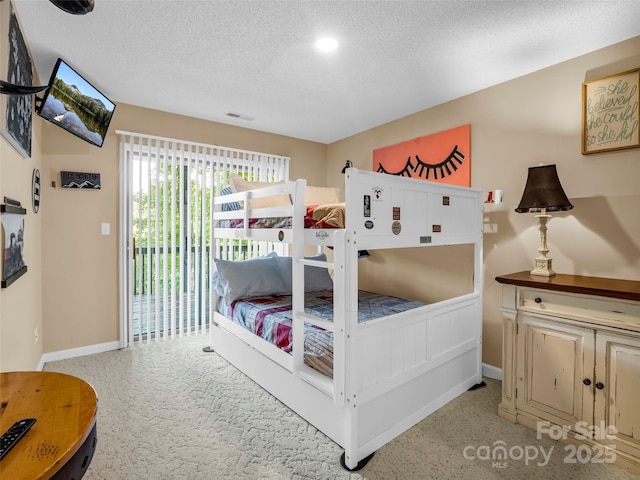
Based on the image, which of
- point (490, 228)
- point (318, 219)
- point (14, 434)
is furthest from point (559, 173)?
point (14, 434)

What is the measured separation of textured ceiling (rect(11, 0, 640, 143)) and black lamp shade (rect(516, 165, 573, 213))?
81 cm

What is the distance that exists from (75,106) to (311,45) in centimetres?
189

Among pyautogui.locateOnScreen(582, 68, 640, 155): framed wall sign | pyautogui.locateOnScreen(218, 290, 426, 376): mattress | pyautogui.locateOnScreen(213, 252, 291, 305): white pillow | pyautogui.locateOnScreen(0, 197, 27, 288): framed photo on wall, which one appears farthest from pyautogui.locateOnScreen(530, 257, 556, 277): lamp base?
pyautogui.locateOnScreen(0, 197, 27, 288): framed photo on wall

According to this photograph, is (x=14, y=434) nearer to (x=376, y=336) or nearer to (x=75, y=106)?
(x=376, y=336)

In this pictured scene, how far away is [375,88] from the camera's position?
2.81 metres

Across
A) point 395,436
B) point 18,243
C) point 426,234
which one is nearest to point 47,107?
point 18,243

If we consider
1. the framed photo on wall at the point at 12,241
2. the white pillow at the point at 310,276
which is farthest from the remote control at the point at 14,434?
the white pillow at the point at 310,276

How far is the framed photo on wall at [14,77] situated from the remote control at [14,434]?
1458 millimetres

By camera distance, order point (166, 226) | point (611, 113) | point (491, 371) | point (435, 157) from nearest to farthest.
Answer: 1. point (611, 113)
2. point (491, 371)
3. point (435, 157)
4. point (166, 226)

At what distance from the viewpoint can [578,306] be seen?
188cm

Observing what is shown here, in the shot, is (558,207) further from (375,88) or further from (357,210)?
(375,88)

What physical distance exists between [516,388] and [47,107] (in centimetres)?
364

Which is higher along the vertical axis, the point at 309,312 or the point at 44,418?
the point at 44,418

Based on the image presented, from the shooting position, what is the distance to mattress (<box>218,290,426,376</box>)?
203cm
